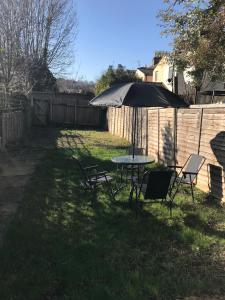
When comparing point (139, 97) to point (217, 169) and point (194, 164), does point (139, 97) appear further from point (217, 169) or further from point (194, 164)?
point (217, 169)

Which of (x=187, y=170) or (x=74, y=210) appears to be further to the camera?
(x=187, y=170)

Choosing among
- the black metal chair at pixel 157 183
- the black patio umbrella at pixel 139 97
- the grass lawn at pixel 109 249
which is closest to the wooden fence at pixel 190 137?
the grass lawn at pixel 109 249

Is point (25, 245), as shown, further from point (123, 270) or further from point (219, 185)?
point (219, 185)

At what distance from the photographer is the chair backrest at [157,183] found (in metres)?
6.19

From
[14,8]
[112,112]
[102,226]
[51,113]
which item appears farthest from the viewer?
[51,113]

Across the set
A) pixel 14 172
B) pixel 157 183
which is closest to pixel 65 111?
pixel 14 172

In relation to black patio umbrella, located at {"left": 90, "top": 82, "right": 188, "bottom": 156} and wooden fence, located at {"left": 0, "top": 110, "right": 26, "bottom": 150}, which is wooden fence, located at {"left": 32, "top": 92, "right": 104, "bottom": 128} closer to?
wooden fence, located at {"left": 0, "top": 110, "right": 26, "bottom": 150}

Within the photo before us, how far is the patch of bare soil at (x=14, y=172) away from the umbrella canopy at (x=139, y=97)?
2.42m

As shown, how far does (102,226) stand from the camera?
19.4ft

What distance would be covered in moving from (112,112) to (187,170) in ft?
52.8

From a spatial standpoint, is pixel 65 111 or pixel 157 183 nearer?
pixel 157 183

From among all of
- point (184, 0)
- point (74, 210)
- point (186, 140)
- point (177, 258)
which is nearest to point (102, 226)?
point (74, 210)

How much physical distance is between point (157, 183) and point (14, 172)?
15.9 ft

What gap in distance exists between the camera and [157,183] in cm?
629
